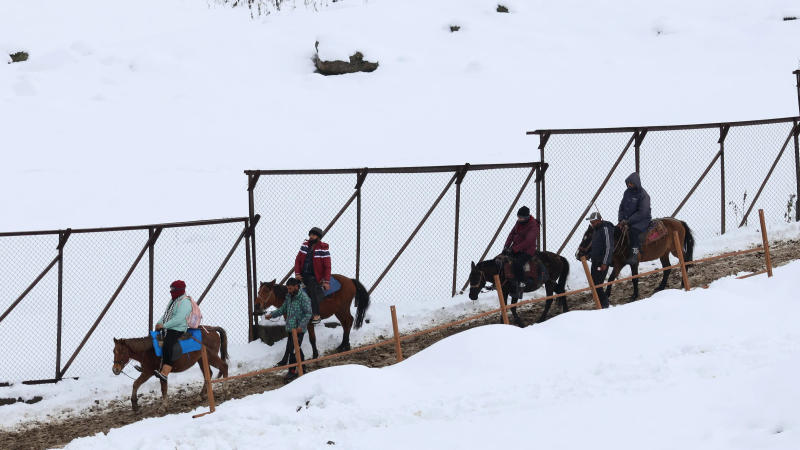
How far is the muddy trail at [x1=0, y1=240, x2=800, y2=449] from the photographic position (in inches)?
444

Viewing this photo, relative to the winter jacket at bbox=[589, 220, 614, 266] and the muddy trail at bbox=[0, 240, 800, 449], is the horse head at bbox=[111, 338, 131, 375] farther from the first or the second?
the winter jacket at bbox=[589, 220, 614, 266]

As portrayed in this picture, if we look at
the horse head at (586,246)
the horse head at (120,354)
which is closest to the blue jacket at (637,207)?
the horse head at (586,246)

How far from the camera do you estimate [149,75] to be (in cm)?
3089

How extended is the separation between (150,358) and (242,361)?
180 centimetres

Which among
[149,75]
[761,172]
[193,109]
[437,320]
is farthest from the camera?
[149,75]

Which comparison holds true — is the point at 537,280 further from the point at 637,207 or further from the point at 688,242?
the point at 688,242

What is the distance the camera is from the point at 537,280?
13961mm

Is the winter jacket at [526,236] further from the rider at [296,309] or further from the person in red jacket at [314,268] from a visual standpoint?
the rider at [296,309]

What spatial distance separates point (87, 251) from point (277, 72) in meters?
12.5

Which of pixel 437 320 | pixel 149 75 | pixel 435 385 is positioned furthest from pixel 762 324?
pixel 149 75

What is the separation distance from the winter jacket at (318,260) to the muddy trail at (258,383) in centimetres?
129

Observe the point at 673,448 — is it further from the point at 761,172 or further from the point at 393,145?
the point at 393,145

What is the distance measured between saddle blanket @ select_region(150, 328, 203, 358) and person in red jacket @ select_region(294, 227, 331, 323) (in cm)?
176

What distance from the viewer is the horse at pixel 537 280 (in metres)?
13.7
